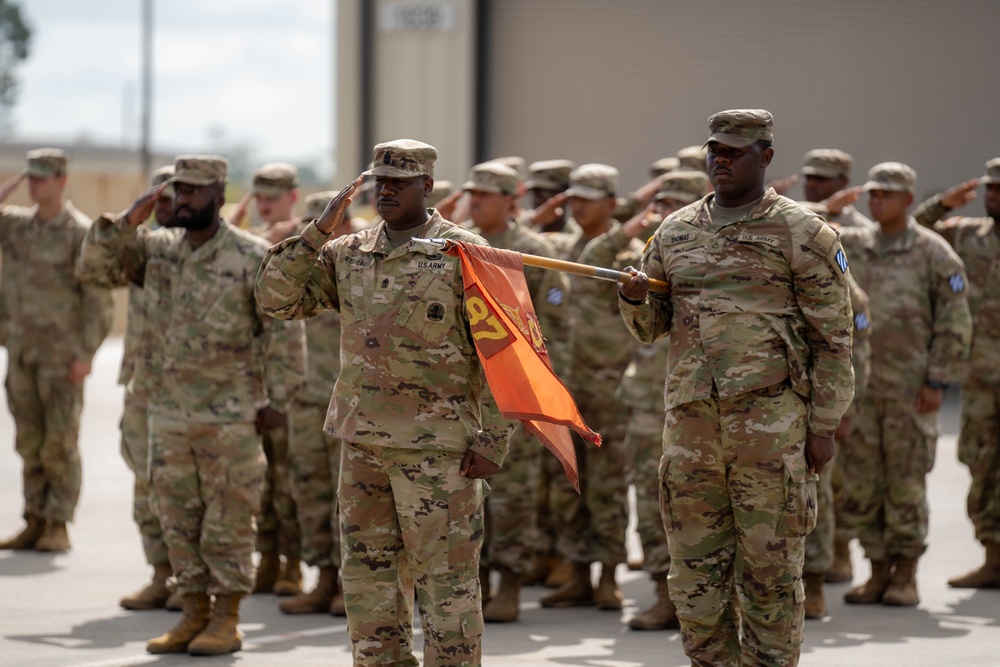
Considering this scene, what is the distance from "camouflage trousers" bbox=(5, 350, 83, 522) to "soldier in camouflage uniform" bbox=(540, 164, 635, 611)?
338 centimetres

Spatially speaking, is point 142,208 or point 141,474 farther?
point 141,474

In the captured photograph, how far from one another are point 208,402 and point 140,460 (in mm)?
1512

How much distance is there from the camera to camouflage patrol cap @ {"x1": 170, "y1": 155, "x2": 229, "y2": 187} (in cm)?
784

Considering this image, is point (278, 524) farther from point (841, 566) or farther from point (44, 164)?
point (841, 566)

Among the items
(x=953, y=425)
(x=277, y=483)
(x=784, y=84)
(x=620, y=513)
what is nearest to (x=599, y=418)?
(x=620, y=513)

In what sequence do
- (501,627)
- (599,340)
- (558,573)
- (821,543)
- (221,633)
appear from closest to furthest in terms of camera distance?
(221,633) → (501,627) → (821,543) → (599,340) → (558,573)

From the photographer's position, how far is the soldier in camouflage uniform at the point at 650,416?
8750 millimetres

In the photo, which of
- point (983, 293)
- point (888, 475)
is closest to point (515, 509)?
point (888, 475)

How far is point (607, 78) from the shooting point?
24203mm

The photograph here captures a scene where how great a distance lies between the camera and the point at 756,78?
2336 centimetres

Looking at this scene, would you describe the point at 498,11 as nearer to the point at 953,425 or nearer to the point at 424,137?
the point at 424,137

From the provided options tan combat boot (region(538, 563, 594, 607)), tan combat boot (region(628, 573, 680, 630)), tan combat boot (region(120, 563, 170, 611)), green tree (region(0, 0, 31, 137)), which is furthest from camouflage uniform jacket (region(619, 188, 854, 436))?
green tree (region(0, 0, 31, 137))

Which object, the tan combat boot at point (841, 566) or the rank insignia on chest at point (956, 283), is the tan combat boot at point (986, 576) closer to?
the tan combat boot at point (841, 566)

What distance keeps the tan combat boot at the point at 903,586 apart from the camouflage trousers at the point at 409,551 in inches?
150
